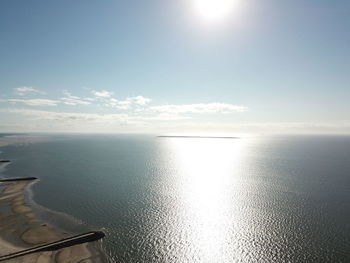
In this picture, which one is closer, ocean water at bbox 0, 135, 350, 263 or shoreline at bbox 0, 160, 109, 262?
shoreline at bbox 0, 160, 109, 262

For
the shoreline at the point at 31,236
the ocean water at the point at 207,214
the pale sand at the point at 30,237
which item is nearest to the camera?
the pale sand at the point at 30,237

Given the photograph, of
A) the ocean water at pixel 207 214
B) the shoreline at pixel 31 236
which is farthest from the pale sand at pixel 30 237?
the ocean water at pixel 207 214

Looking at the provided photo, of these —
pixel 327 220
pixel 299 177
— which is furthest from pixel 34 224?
pixel 299 177

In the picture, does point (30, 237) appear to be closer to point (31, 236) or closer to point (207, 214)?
point (31, 236)

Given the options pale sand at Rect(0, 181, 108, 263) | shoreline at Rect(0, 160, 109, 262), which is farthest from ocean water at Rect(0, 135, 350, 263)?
pale sand at Rect(0, 181, 108, 263)

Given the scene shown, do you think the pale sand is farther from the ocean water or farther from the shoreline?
the ocean water

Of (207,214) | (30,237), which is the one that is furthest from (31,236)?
(207,214)

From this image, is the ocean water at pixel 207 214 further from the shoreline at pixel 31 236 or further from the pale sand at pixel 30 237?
the pale sand at pixel 30 237

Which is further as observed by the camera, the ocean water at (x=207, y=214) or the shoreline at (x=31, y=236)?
the ocean water at (x=207, y=214)
